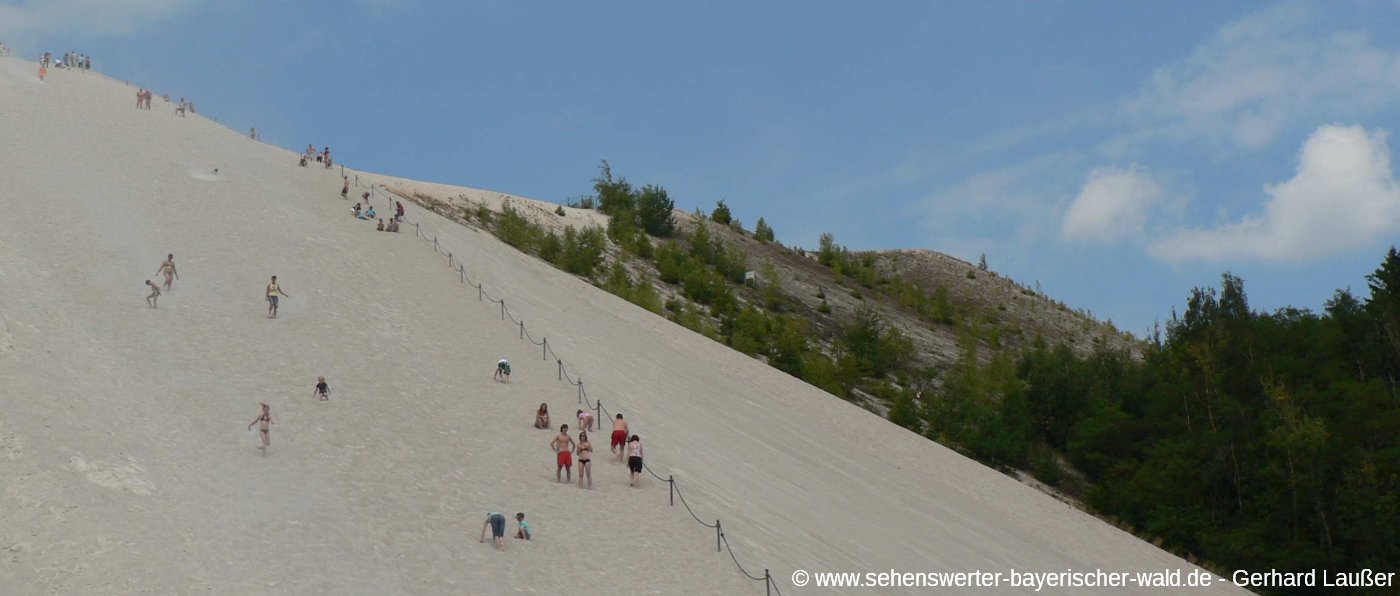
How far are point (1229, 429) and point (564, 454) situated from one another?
112 feet

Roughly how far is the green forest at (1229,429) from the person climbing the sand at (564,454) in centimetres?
2731

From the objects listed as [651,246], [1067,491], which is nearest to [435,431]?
[1067,491]

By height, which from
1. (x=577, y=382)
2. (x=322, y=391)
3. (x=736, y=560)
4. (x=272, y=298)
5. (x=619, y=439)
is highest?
(x=272, y=298)

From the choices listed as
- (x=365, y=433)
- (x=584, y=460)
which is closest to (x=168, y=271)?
(x=365, y=433)

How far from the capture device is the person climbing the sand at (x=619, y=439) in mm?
23359

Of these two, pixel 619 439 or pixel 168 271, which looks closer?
pixel 619 439

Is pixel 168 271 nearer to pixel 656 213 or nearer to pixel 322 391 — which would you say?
pixel 322 391

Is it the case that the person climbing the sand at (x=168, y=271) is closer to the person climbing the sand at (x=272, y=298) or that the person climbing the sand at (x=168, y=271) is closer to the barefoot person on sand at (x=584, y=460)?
the person climbing the sand at (x=272, y=298)

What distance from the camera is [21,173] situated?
39.9 meters

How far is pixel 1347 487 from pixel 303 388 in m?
33.2

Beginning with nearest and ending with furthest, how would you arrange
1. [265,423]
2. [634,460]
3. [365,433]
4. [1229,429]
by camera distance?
1. [265,423]
2. [634,460]
3. [365,433]
4. [1229,429]

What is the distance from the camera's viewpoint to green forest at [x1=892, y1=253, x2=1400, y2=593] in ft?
136

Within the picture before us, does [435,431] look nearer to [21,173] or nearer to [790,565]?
[790,565]

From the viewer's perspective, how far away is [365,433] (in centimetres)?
2280
